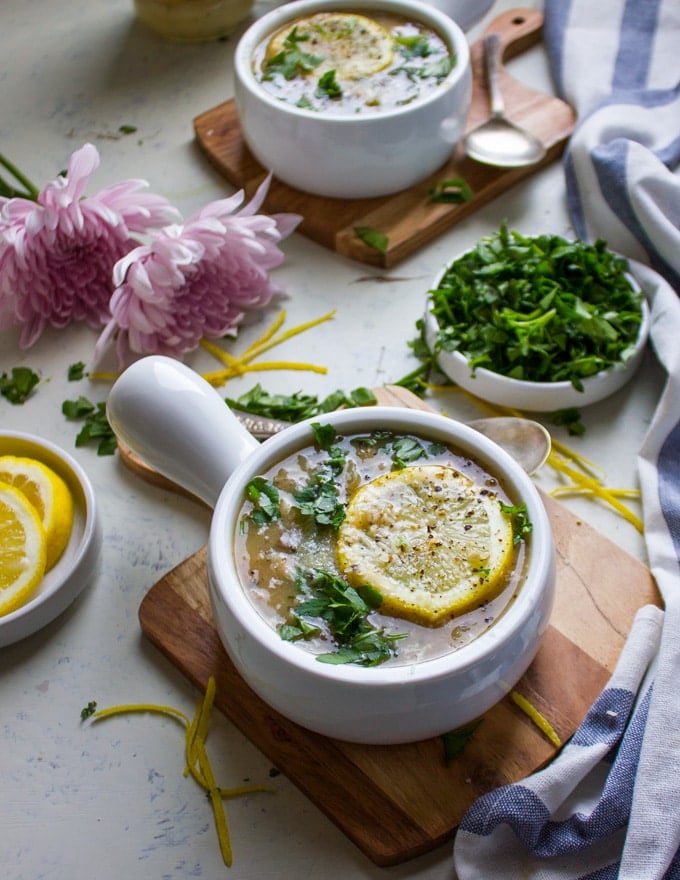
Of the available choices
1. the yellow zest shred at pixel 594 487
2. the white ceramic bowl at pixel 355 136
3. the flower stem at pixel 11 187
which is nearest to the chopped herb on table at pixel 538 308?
the yellow zest shred at pixel 594 487

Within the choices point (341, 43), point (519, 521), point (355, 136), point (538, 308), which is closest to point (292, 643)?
point (519, 521)

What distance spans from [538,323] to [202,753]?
2.55 ft

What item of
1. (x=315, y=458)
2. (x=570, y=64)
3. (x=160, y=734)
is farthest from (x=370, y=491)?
(x=570, y=64)

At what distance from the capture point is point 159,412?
4.45 ft

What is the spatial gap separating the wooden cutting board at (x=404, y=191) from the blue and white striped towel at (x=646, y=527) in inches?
2.9

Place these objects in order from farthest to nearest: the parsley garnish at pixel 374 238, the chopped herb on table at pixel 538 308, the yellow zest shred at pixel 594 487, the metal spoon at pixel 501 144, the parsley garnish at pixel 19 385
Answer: the metal spoon at pixel 501 144 → the parsley garnish at pixel 374 238 → the parsley garnish at pixel 19 385 → the chopped herb on table at pixel 538 308 → the yellow zest shred at pixel 594 487

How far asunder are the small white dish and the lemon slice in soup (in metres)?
0.86

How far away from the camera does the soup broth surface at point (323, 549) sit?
1.19 metres

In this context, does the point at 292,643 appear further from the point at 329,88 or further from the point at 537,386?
the point at 329,88

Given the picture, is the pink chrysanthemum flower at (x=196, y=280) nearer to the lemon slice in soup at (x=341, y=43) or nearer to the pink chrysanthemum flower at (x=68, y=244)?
the pink chrysanthemum flower at (x=68, y=244)

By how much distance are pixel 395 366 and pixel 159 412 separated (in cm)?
52

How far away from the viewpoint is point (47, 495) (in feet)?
4.78

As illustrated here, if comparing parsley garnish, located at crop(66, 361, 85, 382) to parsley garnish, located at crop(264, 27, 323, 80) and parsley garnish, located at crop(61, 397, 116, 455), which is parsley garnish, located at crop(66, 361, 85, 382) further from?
parsley garnish, located at crop(264, 27, 323, 80)

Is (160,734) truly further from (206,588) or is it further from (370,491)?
(370,491)
